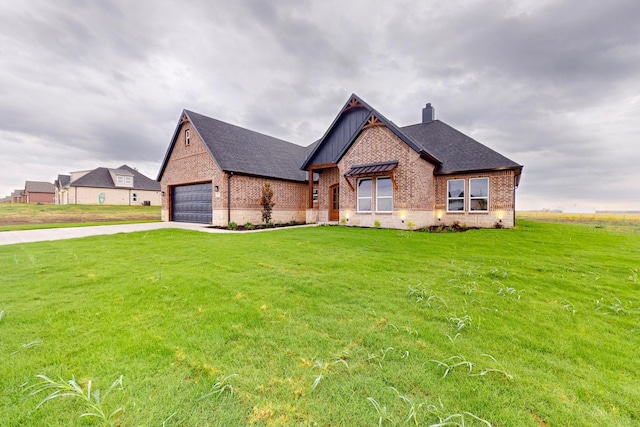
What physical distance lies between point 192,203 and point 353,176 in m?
11.5

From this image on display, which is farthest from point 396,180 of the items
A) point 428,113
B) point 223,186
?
point 223,186

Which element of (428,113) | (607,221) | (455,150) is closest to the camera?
(455,150)

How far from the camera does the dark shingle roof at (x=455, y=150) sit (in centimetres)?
1260

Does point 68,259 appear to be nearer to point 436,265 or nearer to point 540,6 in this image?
point 436,265

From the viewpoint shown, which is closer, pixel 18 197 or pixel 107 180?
pixel 107 180

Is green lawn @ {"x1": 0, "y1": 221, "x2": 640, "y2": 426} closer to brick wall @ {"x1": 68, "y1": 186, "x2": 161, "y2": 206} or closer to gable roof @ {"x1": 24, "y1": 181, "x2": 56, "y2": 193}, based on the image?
brick wall @ {"x1": 68, "y1": 186, "x2": 161, "y2": 206}

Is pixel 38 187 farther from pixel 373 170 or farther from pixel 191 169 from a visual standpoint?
pixel 373 170

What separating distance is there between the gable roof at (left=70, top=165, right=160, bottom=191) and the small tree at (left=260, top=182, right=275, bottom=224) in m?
24.5

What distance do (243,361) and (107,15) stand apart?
1595 cm

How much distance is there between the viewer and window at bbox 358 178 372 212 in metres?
13.6

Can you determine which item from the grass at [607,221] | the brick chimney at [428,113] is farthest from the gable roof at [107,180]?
the grass at [607,221]

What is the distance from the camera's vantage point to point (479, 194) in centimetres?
1309

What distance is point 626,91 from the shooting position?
13.7 meters

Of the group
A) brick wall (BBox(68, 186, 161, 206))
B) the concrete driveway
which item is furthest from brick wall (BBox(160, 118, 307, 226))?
brick wall (BBox(68, 186, 161, 206))
